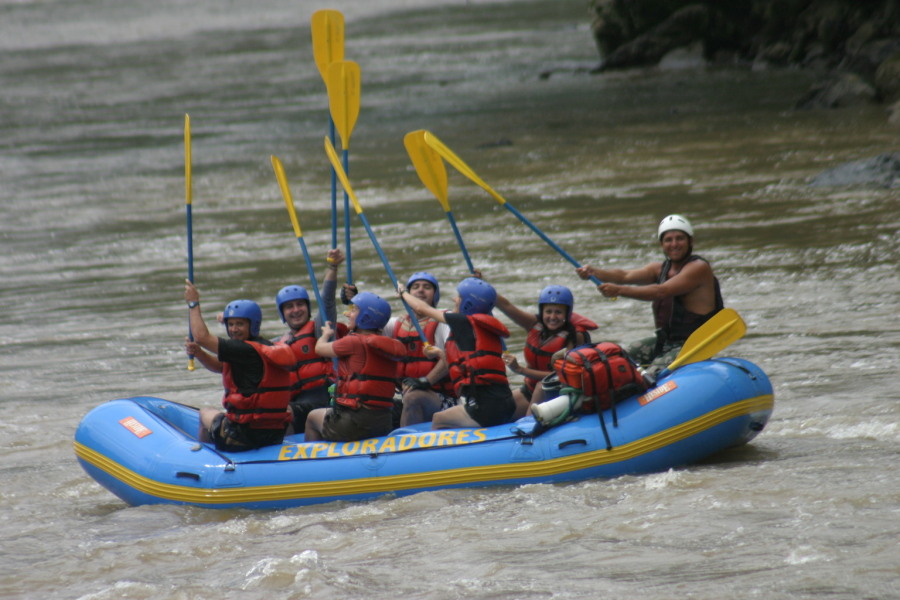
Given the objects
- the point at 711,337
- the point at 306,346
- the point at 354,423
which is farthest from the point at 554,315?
the point at 306,346

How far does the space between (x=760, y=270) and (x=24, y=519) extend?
Result: 708 centimetres

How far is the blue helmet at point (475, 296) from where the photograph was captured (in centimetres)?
661

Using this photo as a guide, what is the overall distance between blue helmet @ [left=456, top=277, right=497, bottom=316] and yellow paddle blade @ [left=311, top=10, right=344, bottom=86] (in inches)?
112

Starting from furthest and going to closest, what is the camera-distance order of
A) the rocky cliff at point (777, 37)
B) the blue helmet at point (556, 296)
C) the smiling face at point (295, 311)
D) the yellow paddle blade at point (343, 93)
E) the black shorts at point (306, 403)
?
the rocky cliff at point (777, 37), the yellow paddle blade at point (343, 93), the black shorts at point (306, 403), the smiling face at point (295, 311), the blue helmet at point (556, 296)

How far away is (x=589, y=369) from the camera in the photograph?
622 centimetres

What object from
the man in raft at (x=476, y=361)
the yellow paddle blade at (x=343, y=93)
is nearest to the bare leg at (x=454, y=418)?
the man in raft at (x=476, y=361)

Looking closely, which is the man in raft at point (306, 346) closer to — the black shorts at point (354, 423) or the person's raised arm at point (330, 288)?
the person's raised arm at point (330, 288)

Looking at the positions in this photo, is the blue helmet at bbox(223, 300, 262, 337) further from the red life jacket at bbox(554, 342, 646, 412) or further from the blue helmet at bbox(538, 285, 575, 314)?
the red life jacket at bbox(554, 342, 646, 412)

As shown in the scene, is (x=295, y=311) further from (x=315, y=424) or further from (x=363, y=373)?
(x=363, y=373)

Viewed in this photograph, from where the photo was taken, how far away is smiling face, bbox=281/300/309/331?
7.07 m

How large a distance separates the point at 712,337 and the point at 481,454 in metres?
1.38

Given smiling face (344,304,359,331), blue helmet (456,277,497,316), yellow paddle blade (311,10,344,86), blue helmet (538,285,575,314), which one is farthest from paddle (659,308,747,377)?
yellow paddle blade (311,10,344,86)

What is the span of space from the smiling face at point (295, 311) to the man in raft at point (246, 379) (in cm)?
36

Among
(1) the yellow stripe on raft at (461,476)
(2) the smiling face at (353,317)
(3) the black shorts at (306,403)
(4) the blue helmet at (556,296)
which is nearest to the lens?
(1) the yellow stripe on raft at (461,476)
